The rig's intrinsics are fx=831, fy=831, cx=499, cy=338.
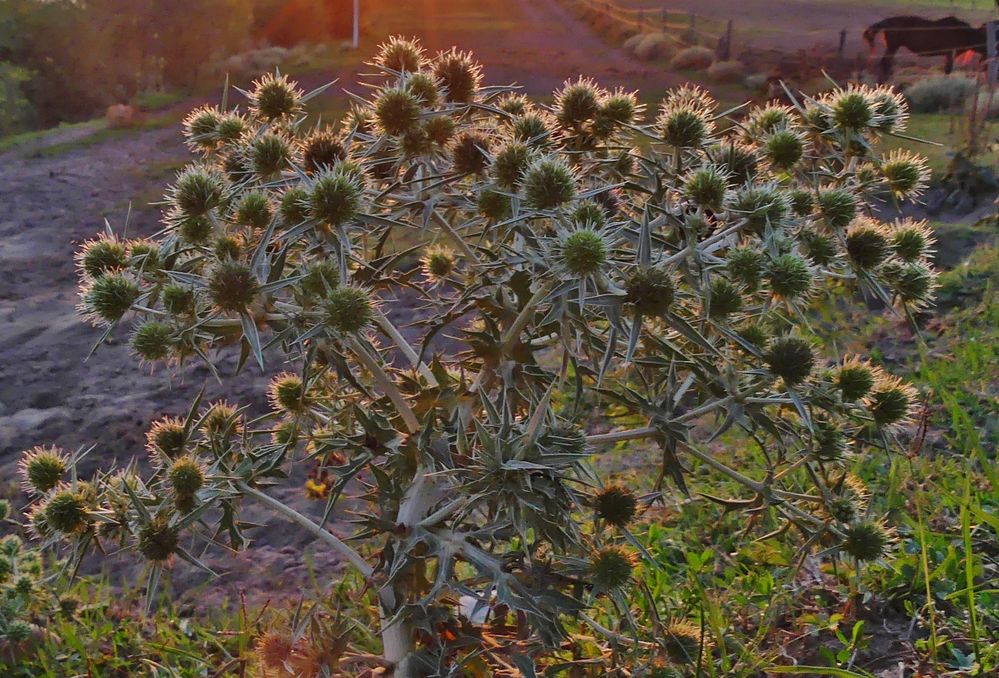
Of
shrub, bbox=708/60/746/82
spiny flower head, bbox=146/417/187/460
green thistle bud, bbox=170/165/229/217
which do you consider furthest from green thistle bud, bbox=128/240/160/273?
shrub, bbox=708/60/746/82

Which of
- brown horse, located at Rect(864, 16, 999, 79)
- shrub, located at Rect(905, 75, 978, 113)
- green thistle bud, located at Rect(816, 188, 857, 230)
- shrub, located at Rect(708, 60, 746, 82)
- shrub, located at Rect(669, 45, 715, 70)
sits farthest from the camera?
shrub, located at Rect(669, 45, 715, 70)

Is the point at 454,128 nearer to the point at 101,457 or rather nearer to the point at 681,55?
the point at 101,457

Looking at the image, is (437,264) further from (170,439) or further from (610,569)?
(610,569)

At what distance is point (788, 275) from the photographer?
5.88 feet

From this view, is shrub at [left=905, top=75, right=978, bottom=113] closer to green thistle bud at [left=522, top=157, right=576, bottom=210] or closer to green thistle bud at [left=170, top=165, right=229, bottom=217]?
green thistle bud at [left=522, top=157, right=576, bottom=210]

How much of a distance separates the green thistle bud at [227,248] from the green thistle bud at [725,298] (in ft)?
3.69

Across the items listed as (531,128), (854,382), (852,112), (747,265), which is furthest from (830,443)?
(531,128)

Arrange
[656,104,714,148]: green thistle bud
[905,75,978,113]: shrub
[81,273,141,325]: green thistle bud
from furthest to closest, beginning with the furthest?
[905,75,978,113]: shrub → [656,104,714,148]: green thistle bud → [81,273,141,325]: green thistle bud

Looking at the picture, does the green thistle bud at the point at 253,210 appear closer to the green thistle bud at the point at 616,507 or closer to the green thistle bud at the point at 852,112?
the green thistle bud at the point at 616,507

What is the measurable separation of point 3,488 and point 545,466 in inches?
128

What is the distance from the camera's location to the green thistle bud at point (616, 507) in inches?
77.8

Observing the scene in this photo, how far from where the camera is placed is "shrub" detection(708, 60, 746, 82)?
562 inches

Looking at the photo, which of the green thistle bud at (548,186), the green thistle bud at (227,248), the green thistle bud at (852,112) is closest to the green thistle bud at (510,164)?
the green thistle bud at (548,186)

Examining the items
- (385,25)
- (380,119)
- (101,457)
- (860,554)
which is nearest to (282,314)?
(380,119)
